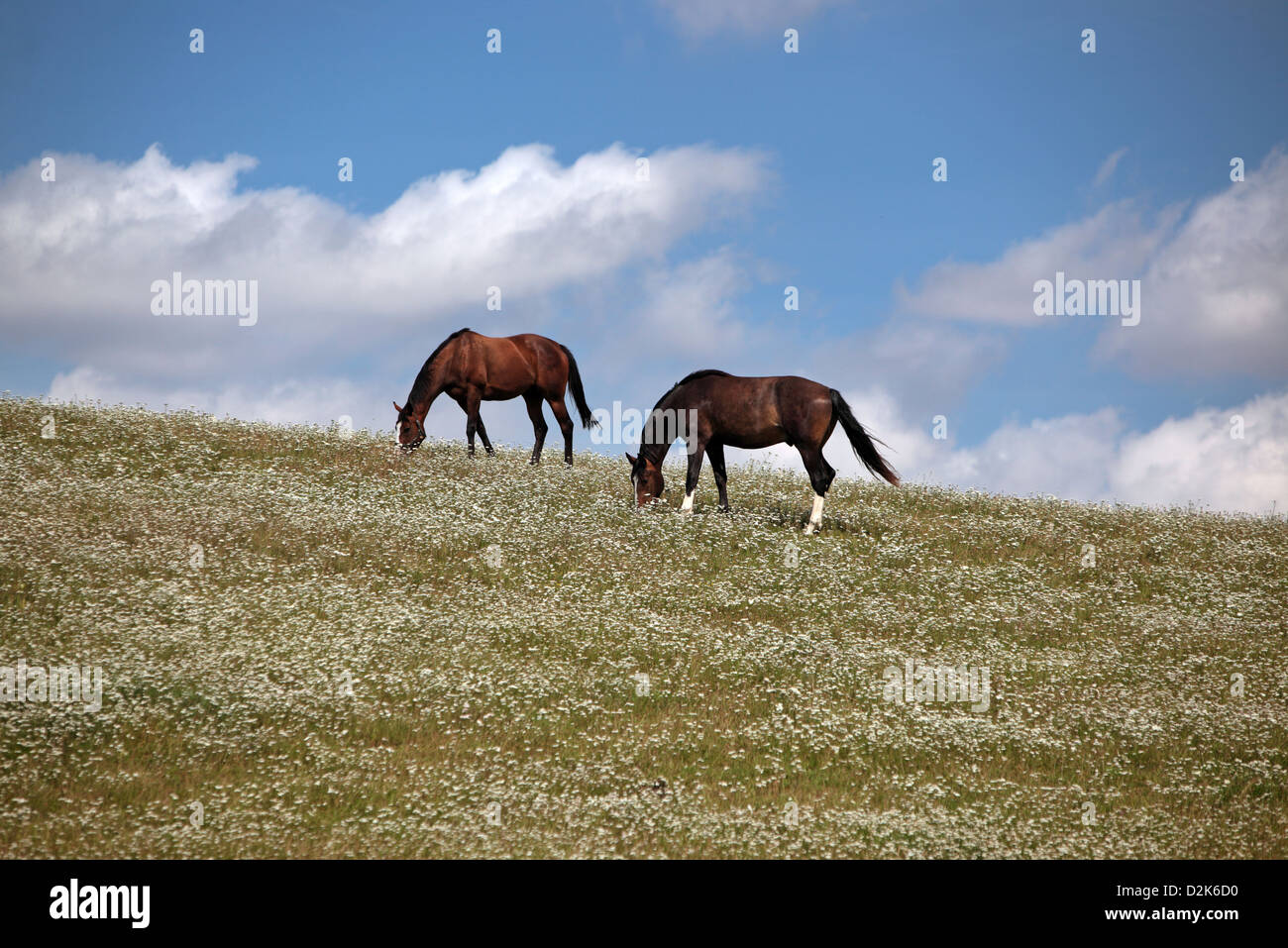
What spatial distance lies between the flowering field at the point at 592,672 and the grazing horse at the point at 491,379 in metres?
2.56

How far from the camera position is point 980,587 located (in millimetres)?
19344

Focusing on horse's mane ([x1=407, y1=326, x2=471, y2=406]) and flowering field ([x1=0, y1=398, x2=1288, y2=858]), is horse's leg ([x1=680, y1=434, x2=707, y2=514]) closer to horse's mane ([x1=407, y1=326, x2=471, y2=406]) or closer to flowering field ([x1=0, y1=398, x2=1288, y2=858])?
flowering field ([x1=0, y1=398, x2=1288, y2=858])

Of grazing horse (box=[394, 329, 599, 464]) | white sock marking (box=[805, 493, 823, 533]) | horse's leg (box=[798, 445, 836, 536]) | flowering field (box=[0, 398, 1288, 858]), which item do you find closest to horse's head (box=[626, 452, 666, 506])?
flowering field (box=[0, 398, 1288, 858])

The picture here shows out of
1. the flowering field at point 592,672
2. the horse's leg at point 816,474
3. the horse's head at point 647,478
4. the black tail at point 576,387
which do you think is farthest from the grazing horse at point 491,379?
the horse's leg at point 816,474

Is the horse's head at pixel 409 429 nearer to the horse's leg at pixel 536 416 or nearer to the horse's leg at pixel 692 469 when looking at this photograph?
the horse's leg at pixel 536 416

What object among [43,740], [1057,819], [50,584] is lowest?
[1057,819]

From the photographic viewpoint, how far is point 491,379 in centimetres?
2667

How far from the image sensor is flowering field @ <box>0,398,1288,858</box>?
10711 millimetres

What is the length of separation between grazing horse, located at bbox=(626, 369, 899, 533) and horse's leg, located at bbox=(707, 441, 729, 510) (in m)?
0.02

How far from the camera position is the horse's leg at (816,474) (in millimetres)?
21250
